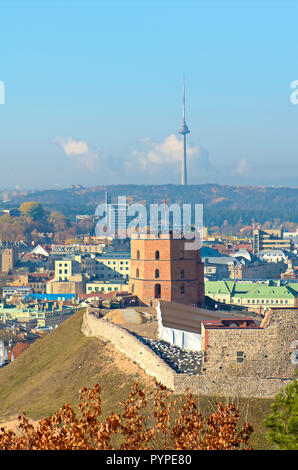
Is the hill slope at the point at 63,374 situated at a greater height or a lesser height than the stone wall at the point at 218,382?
lesser

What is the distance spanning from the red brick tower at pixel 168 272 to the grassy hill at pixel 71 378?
12.7 metres

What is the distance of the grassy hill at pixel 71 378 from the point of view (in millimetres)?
31297

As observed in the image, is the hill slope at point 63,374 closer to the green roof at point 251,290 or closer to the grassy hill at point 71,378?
the grassy hill at point 71,378

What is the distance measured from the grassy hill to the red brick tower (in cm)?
1267

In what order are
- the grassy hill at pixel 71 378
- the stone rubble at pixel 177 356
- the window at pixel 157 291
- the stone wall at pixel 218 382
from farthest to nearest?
the window at pixel 157 291 → the stone rubble at pixel 177 356 → the stone wall at pixel 218 382 → the grassy hill at pixel 71 378

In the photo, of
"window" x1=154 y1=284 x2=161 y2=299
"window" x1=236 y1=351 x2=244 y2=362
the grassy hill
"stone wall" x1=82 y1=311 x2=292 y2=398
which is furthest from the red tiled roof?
"window" x1=154 y1=284 x2=161 y2=299

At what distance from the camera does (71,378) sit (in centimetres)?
3934

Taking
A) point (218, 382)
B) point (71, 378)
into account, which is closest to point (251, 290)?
point (71, 378)

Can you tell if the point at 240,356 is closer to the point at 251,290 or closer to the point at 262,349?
the point at 262,349

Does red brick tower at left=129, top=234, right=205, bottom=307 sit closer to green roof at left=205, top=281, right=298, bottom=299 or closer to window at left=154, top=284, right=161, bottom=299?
window at left=154, top=284, right=161, bottom=299

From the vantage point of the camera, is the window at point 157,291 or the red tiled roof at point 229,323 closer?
the red tiled roof at point 229,323

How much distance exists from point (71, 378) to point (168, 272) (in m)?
22.1

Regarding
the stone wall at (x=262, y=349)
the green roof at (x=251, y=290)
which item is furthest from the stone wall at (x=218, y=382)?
the green roof at (x=251, y=290)
